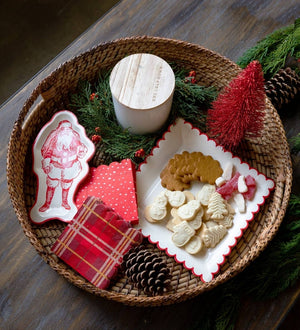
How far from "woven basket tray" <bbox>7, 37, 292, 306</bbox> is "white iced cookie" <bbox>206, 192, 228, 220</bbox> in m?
0.07

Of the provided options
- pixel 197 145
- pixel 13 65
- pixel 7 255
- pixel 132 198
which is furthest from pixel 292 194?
pixel 13 65

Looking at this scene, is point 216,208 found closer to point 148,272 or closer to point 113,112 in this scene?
point 148,272

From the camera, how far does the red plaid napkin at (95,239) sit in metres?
0.83

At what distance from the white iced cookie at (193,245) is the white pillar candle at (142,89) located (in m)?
0.29

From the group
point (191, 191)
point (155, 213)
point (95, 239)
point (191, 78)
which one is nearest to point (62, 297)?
point (95, 239)

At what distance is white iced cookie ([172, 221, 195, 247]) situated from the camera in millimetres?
854

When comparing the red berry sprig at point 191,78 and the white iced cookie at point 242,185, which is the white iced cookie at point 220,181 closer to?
the white iced cookie at point 242,185

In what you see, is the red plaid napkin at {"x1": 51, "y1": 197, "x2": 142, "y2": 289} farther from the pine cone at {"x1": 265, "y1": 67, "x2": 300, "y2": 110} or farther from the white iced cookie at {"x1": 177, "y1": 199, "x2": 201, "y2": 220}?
the pine cone at {"x1": 265, "y1": 67, "x2": 300, "y2": 110}

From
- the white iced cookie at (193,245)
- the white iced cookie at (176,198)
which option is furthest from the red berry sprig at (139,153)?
the white iced cookie at (193,245)

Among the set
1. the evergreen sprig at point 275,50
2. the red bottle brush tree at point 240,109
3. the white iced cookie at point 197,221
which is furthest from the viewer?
the evergreen sprig at point 275,50

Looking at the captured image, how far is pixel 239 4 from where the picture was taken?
1.11 meters

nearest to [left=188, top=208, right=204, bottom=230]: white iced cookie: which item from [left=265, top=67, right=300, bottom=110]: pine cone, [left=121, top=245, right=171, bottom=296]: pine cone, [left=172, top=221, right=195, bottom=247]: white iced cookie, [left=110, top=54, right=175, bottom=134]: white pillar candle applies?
[left=172, top=221, right=195, bottom=247]: white iced cookie

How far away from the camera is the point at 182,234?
856 mm

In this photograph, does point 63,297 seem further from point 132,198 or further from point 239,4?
point 239,4
